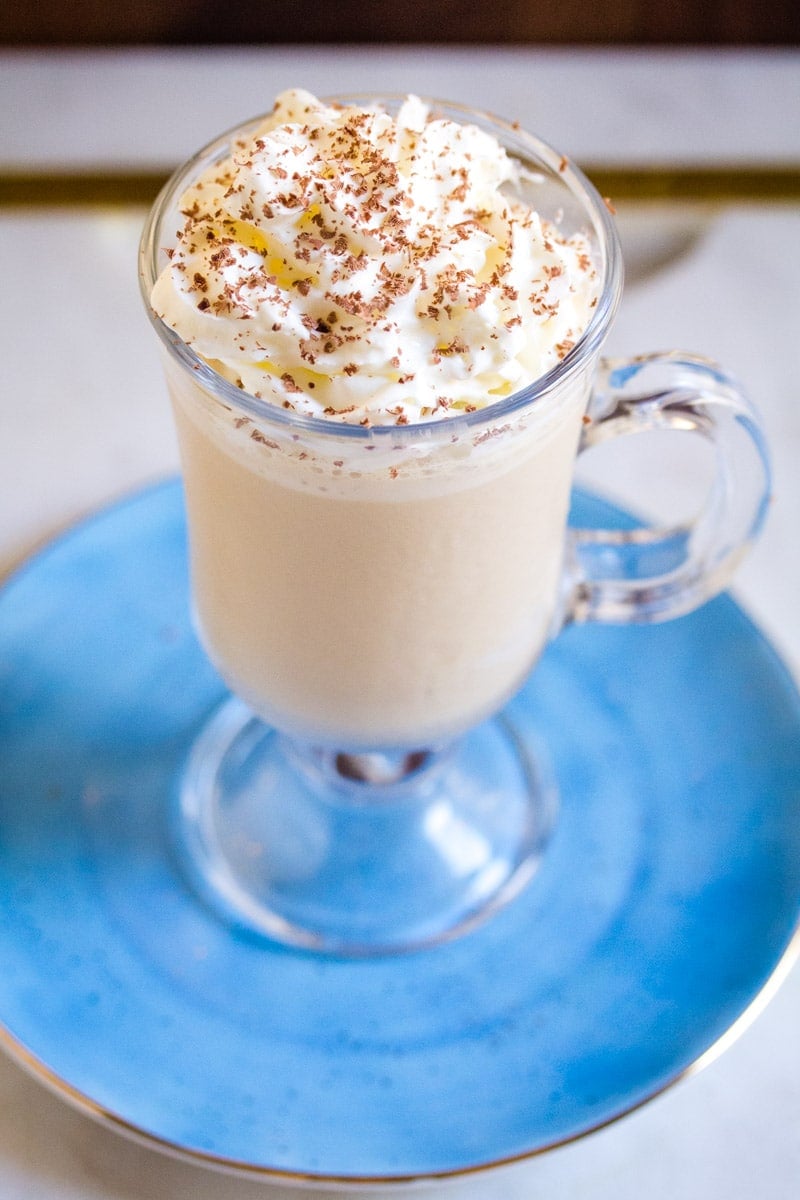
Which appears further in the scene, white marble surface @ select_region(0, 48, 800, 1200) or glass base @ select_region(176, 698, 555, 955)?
glass base @ select_region(176, 698, 555, 955)

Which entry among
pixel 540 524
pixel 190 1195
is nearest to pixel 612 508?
pixel 540 524

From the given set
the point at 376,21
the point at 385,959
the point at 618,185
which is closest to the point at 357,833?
the point at 385,959

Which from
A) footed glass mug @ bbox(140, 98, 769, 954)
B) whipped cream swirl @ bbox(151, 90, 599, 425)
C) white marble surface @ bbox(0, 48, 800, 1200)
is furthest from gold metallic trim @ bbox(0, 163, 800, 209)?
whipped cream swirl @ bbox(151, 90, 599, 425)

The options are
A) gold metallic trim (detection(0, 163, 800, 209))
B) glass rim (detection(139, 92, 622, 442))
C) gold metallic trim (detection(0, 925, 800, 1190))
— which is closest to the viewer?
glass rim (detection(139, 92, 622, 442))

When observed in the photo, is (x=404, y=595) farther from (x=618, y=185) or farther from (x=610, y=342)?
(x=618, y=185)

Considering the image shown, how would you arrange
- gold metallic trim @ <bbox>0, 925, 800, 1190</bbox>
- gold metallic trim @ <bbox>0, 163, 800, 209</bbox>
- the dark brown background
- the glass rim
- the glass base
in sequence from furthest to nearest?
the dark brown background < gold metallic trim @ <bbox>0, 163, 800, 209</bbox> < the glass base < gold metallic trim @ <bbox>0, 925, 800, 1190</bbox> < the glass rim

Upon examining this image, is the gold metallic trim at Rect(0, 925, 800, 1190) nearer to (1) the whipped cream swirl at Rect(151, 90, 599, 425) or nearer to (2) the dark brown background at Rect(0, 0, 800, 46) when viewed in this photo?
(1) the whipped cream swirl at Rect(151, 90, 599, 425)

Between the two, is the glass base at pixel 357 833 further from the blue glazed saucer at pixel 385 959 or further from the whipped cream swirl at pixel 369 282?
the whipped cream swirl at pixel 369 282
